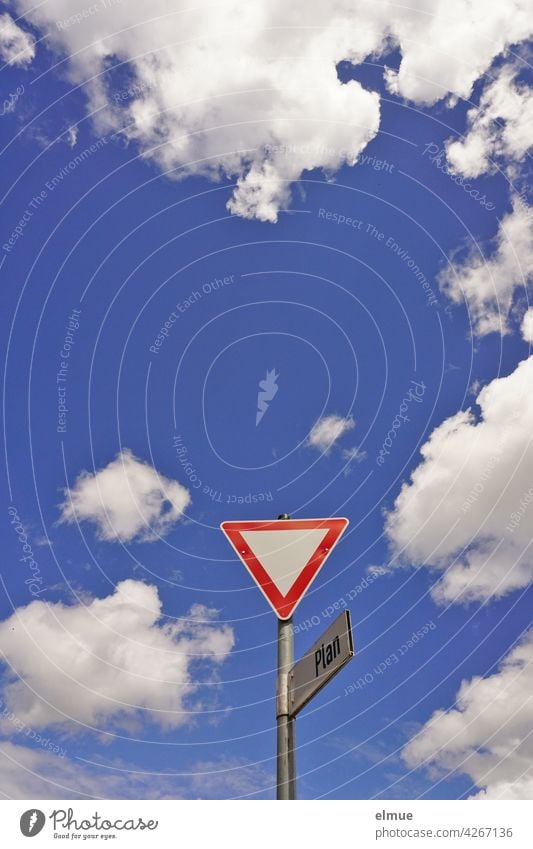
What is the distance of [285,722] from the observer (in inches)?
221

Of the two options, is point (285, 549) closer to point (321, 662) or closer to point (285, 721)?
point (321, 662)

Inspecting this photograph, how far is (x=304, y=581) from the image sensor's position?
6355 mm

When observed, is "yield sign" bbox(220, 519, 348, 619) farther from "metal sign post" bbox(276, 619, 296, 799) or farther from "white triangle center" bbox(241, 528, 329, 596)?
"metal sign post" bbox(276, 619, 296, 799)

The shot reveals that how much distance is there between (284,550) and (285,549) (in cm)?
1

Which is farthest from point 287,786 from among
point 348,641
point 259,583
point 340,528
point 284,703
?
point 340,528

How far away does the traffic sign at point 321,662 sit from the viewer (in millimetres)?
5422

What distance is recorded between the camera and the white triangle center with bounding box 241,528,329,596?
6.37m
